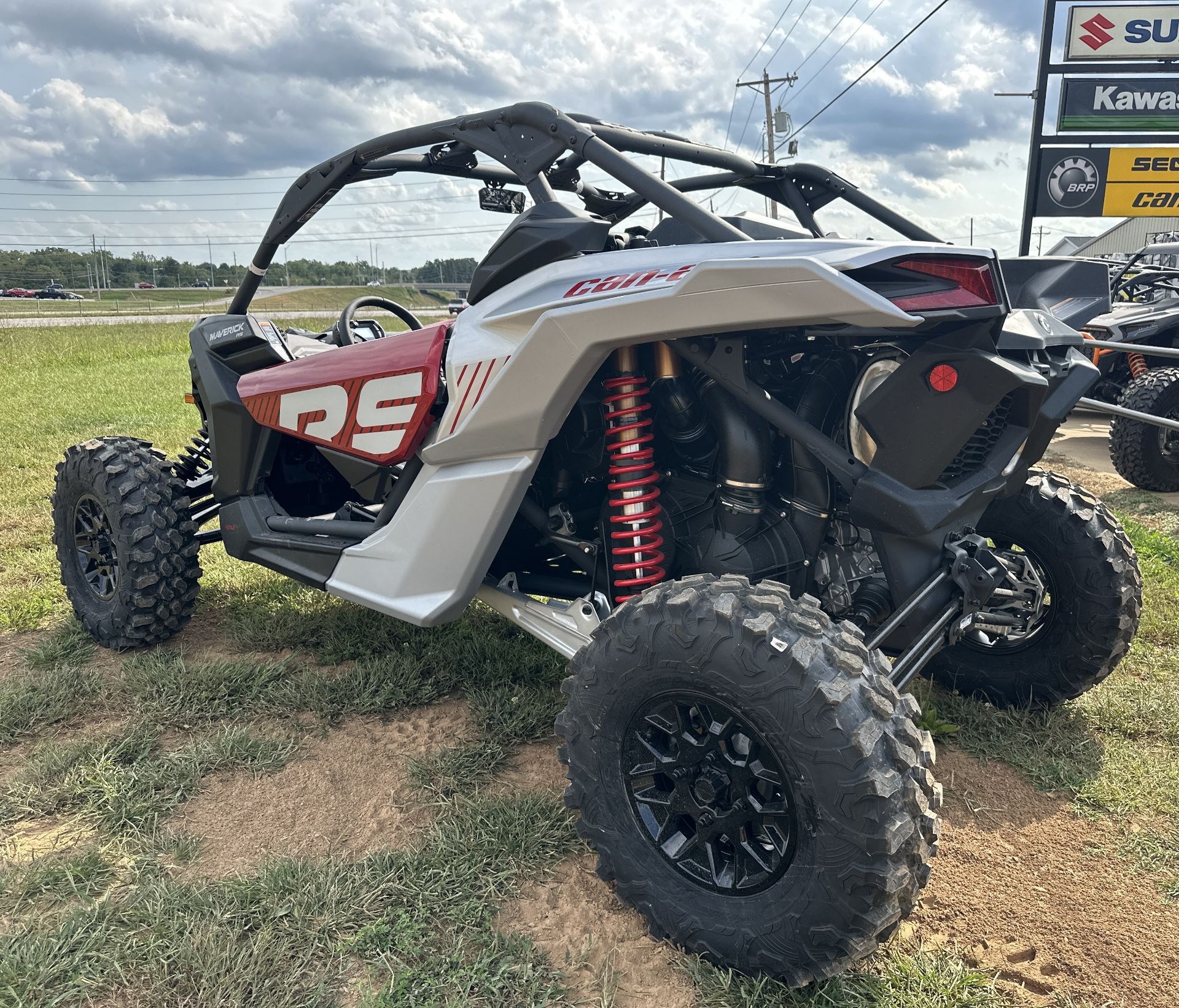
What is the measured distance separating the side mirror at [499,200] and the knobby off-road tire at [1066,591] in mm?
2053

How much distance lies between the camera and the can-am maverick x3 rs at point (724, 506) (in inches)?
71.7

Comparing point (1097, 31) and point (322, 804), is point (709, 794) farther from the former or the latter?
point (1097, 31)

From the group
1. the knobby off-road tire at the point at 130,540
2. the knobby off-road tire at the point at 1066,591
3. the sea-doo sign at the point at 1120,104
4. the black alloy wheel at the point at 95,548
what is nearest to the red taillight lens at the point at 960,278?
the knobby off-road tire at the point at 1066,591

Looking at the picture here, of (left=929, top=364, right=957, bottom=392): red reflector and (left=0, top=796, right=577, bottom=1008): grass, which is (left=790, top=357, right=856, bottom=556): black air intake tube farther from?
(left=0, top=796, right=577, bottom=1008): grass

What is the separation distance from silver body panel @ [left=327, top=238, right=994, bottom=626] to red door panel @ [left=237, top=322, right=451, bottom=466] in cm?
11

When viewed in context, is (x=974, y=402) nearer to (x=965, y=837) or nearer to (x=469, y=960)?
(x=965, y=837)

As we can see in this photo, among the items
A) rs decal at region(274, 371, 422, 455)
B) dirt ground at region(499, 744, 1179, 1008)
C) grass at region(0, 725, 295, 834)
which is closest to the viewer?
dirt ground at region(499, 744, 1179, 1008)

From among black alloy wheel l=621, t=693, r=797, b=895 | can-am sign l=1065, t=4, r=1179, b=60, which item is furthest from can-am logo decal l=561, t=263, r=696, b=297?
can-am sign l=1065, t=4, r=1179, b=60

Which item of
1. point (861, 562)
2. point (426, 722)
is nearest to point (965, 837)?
point (861, 562)

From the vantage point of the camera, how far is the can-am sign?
40.5ft

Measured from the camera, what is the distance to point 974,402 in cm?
201

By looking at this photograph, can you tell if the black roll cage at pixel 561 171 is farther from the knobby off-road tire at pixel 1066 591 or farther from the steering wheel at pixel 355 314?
the knobby off-road tire at pixel 1066 591

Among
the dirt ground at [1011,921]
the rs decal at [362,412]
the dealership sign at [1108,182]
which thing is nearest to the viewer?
the dirt ground at [1011,921]

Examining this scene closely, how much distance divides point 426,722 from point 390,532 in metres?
0.82
